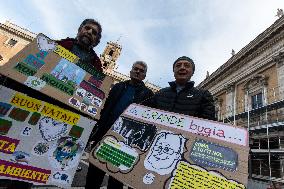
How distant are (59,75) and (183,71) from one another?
4.69 feet

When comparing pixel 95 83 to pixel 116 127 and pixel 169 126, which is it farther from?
pixel 169 126

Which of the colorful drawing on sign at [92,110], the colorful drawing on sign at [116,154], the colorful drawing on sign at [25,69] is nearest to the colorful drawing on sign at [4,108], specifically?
the colorful drawing on sign at [25,69]

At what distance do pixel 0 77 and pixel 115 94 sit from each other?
1540 mm

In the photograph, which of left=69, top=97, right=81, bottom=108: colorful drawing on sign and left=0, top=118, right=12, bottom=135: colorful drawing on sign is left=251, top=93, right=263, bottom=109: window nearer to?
left=69, top=97, right=81, bottom=108: colorful drawing on sign

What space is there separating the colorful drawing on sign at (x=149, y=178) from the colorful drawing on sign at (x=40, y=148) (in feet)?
2.81


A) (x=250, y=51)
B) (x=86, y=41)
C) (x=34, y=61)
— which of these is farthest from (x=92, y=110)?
(x=250, y=51)

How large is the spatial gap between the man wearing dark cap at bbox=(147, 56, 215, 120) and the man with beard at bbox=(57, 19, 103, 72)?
87 centimetres

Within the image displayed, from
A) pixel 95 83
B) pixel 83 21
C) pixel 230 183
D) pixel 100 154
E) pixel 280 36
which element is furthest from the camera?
pixel 280 36

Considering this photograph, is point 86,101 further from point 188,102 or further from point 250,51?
point 250,51

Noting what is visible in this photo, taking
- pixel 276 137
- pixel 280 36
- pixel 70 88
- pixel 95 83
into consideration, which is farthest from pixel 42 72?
pixel 280 36

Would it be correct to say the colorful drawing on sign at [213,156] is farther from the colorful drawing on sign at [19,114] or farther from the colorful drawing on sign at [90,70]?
the colorful drawing on sign at [19,114]

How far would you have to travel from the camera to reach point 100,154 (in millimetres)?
1996

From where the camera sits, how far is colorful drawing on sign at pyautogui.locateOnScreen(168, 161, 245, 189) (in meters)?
1.64

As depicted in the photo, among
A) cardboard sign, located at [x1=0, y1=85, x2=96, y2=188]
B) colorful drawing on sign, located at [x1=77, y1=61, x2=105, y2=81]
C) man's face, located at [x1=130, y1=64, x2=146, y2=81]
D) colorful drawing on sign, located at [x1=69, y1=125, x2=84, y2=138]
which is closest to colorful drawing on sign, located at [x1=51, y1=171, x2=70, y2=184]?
cardboard sign, located at [x1=0, y1=85, x2=96, y2=188]
